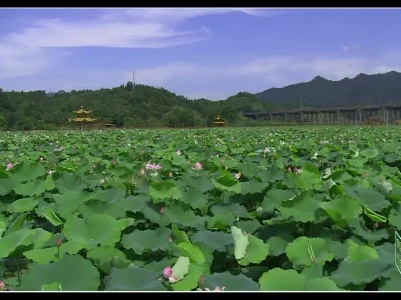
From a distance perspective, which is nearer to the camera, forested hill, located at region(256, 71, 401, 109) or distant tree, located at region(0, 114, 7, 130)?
forested hill, located at region(256, 71, 401, 109)

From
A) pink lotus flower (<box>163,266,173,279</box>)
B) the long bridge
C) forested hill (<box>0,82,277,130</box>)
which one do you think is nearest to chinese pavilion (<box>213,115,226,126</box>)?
forested hill (<box>0,82,277,130</box>)

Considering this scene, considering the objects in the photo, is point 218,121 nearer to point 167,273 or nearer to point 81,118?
point 81,118

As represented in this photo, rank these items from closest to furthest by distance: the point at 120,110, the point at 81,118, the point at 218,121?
the point at 81,118
the point at 120,110
the point at 218,121

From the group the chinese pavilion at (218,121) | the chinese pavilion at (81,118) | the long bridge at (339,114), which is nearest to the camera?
the chinese pavilion at (81,118)

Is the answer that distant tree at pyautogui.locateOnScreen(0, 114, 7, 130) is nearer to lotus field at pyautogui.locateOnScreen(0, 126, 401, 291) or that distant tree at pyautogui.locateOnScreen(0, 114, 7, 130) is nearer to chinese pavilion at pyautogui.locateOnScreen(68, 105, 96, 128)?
chinese pavilion at pyautogui.locateOnScreen(68, 105, 96, 128)

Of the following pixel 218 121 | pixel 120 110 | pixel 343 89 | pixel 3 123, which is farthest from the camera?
pixel 218 121

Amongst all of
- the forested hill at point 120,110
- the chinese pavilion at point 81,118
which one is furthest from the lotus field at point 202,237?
the chinese pavilion at point 81,118

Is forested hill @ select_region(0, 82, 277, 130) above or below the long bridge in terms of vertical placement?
above

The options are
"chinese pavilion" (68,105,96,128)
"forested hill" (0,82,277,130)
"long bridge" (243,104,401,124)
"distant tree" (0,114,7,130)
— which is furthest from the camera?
"long bridge" (243,104,401,124)

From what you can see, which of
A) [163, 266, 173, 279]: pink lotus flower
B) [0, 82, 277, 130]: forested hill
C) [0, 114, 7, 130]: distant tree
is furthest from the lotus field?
[0, 114, 7, 130]: distant tree

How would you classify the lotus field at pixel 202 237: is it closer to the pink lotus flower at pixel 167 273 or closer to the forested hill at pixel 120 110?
the pink lotus flower at pixel 167 273

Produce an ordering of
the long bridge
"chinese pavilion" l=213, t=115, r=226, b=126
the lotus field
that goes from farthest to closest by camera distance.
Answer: the long bridge, "chinese pavilion" l=213, t=115, r=226, b=126, the lotus field

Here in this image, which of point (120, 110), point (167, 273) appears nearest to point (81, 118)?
point (120, 110)
